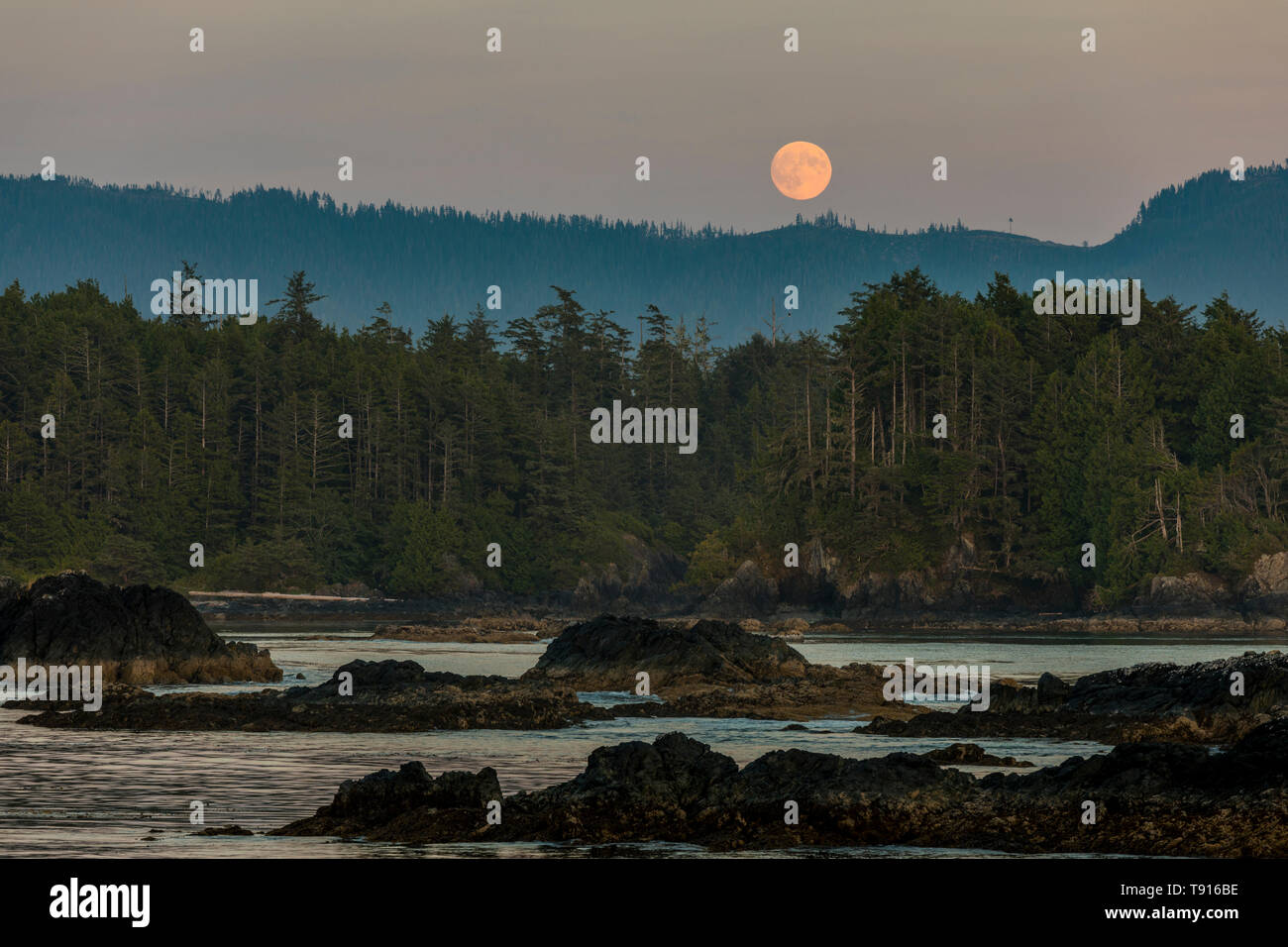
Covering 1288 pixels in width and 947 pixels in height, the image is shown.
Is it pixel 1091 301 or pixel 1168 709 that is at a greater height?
pixel 1091 301

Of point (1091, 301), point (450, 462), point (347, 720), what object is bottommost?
point (347, 720)

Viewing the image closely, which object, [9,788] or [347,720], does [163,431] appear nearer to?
[347,720]

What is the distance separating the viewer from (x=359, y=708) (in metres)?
36.4

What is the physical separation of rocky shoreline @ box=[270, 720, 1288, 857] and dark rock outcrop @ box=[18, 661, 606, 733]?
46.0 ft

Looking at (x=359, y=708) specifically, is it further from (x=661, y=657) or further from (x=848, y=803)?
(x=848, y=803)

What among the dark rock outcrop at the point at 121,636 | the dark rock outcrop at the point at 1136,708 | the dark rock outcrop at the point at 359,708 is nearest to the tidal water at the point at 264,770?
the dark rock outcrop at the point at 359,708

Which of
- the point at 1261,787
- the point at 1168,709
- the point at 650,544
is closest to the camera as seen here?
the point at 1261,787

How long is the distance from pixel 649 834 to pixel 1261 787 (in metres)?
7.24

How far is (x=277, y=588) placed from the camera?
11331 cm

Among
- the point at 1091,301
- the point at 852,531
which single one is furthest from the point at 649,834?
the point at 1091,301

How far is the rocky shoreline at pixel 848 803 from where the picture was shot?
61.5ft

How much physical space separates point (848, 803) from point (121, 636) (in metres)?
29.5

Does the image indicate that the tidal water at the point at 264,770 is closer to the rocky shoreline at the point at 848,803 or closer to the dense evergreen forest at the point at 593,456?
the rocky shoreline at the point at 848,803

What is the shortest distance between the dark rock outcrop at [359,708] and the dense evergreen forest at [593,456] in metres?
68.9
